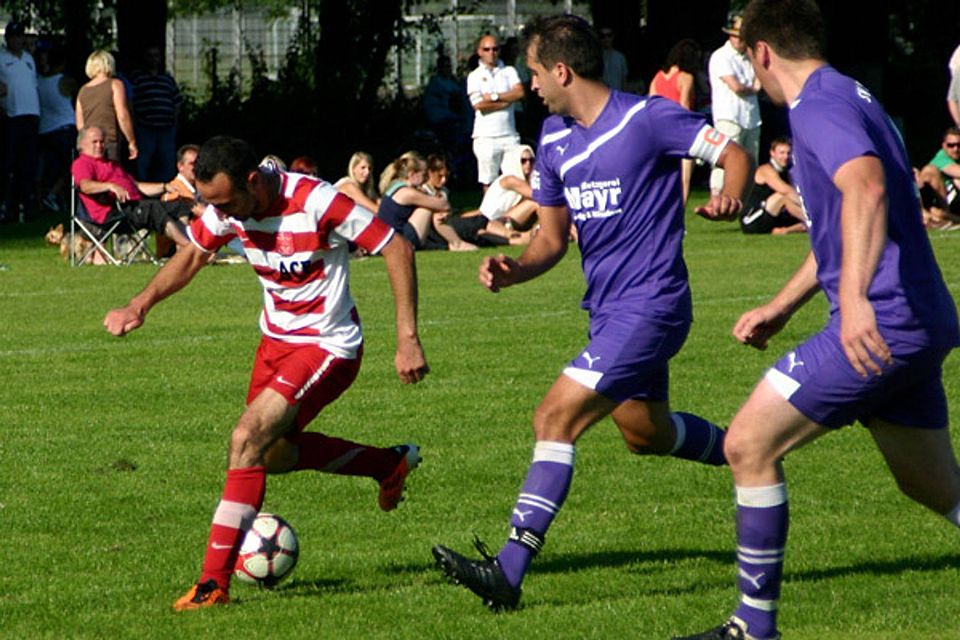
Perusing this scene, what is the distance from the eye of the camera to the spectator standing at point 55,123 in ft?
84.0

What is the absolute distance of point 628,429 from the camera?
7.64m

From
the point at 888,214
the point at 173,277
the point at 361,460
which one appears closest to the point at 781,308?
the point at 888,214

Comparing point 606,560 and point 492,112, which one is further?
point 492,112

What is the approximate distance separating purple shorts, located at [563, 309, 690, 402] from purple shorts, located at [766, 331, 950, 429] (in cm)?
120

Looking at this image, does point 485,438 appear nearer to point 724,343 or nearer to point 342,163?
Result: point 724,343

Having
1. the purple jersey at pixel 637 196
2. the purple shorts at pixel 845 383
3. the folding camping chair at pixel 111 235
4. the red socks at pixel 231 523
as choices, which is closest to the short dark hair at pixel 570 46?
the purple jersey at pixel 637 196

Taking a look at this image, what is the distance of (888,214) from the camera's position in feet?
18.0

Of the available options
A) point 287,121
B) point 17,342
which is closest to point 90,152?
point 17,342

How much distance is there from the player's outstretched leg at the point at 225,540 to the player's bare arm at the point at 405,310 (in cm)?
70

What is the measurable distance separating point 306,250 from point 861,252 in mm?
2676

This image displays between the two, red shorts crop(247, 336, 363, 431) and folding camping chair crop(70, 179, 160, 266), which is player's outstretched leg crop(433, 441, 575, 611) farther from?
folding camping chair crop(70, 179, 160, 266)

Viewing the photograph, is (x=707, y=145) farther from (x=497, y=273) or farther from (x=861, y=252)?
(x=861, y=252)

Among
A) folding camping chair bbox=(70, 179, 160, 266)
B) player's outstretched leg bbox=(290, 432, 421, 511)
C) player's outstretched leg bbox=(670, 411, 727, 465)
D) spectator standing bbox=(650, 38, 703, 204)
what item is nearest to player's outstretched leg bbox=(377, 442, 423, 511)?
player's outstretched leg bbox=(290, 432, 421, 511)

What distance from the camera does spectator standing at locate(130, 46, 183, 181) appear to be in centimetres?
2383
